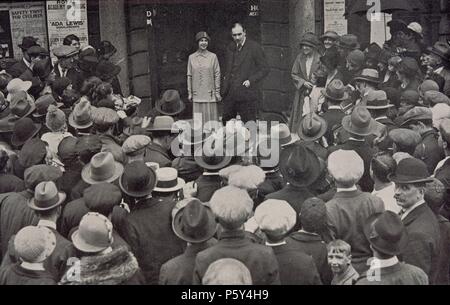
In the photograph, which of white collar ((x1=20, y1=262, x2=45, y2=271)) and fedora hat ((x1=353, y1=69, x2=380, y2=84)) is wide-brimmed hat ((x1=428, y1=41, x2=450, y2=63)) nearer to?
fedora hat ((x1=353, y1=69, x2=380, y2=84))

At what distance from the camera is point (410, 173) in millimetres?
5238

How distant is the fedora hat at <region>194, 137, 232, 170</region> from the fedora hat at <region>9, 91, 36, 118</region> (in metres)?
2.61

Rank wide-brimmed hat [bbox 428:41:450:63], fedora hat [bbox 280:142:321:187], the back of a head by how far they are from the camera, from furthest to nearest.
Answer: wide-brimmed hat [bbox 428:41:450:63]
fedora hat [bbox 280:142:321:187]
the back of a head

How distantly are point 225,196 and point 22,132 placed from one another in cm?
322

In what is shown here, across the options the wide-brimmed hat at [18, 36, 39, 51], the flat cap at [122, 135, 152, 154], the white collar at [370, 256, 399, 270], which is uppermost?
the wide-brimmed hat at [18, 36, 39, 51]

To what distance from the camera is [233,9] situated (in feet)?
42.2

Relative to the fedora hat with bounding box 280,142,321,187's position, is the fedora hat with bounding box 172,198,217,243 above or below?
below

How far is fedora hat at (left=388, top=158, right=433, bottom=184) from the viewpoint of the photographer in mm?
5191

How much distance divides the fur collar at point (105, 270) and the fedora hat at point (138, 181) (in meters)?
1.00

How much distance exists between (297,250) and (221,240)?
1.83ft

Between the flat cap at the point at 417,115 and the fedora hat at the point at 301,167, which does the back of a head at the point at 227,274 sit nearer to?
the fedora hat at the point at 301,167

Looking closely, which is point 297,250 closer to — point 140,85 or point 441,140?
point 441,140

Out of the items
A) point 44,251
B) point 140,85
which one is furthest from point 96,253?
point 140,85

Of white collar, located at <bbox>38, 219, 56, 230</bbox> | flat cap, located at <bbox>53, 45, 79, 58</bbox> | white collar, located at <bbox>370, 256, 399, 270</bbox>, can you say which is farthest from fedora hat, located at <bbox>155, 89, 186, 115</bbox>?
white collar, located at <bbox>370, 256, 399, 270</bbox>
